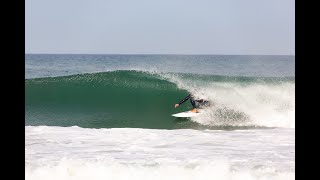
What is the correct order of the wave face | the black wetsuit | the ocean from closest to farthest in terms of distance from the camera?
the ocean
the wave face
the black wetsuit

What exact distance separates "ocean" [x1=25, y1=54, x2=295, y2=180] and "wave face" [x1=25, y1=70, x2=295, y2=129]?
0.03 m

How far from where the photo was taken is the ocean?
447 centimetres

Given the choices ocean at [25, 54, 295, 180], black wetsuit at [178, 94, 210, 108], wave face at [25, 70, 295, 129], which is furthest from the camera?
black wetsuit at [178, 94, 210, 108]

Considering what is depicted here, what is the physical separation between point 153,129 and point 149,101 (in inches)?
135

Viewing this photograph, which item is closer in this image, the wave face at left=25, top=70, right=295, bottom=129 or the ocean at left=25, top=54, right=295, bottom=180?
the ocean at left=25, top=54, right=295, bottom=180

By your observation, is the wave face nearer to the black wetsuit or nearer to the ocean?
the ocean

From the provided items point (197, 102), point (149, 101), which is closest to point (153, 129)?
point (197, 102)

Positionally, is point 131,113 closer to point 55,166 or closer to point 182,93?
point 182,93

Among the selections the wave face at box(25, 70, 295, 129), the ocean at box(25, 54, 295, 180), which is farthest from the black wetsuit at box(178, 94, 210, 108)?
the ocean at box(25, 54, 295, 180)

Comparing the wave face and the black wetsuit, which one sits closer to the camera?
the wave face

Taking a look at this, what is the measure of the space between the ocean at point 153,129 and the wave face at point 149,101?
28 millimetres

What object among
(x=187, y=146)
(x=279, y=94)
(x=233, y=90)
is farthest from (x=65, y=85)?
(x=187, y=146)
